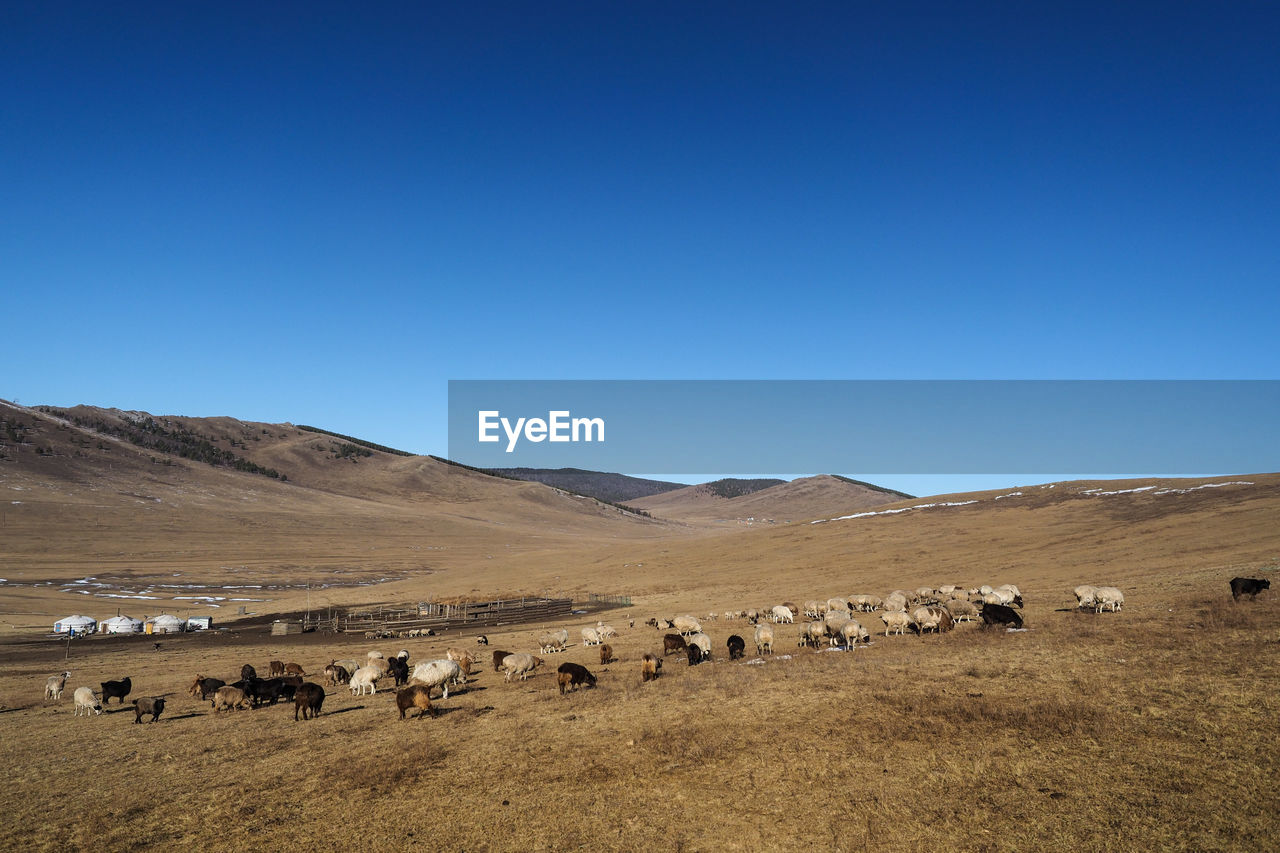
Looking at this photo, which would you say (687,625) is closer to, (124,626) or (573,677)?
(573,677)

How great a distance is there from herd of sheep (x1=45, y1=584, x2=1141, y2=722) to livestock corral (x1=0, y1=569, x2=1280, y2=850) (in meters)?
0.18

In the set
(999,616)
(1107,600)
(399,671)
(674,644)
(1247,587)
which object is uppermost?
(1247,587)

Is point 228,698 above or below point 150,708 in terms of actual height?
below

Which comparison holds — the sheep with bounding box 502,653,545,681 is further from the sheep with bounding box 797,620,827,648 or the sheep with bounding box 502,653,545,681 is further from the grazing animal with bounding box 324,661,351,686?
the sheep with bounding box 797,620,827,648

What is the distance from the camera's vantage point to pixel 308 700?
59.9 ft

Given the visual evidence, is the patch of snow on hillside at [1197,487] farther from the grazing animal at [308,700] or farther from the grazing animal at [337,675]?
the grazing animal at [308,700]

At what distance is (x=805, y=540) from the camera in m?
75.8

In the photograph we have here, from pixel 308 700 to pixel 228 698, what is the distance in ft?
12.7

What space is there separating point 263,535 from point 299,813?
4644 inches

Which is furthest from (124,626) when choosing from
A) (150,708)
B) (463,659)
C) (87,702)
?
(463,659)

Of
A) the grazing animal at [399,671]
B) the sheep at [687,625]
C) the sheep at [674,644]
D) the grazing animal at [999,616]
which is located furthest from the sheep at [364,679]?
the grazing animal at [999,616]

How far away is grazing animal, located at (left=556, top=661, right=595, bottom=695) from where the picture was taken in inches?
783

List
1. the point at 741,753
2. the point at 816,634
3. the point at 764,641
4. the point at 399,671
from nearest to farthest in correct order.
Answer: the point at 741,753, the point at 399,671, the point at 816,634, the point at 764,641

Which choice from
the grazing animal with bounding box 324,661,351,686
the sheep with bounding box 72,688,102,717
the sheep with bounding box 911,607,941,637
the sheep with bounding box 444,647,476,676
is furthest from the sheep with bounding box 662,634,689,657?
the sheep with bounding box 72,688,102,717
